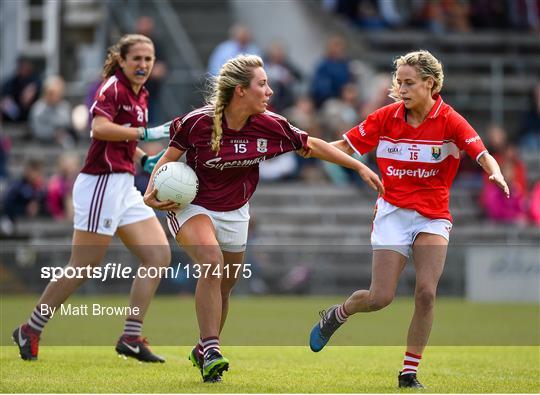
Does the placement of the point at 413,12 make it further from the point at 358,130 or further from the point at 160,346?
the point at 358,130

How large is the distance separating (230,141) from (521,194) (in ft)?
43.2

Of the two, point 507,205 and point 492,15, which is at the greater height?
point 492,15

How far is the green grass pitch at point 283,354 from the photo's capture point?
9.02 meters

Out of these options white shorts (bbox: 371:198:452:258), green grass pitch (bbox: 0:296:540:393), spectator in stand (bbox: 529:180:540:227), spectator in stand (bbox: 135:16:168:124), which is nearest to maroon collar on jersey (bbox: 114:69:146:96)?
green grass pitch (bbox: 0:296:540:393)

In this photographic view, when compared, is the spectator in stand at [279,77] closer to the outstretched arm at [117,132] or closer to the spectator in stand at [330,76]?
the spectator in stand at [330,76]

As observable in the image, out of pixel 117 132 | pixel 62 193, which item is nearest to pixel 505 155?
pixel 62 193

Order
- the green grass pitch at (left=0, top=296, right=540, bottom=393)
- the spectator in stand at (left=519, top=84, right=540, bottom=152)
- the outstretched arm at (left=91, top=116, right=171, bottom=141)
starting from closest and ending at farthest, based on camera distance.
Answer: the green grass pitch at (left=0, top=296, right=540, bottom=393)
the outstretched arm at (left=91, top=116, right=171, bottom=141)
the spectator in stand at (left=519, top=84, right=540, bottom=152)

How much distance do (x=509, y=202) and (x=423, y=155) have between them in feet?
41.0

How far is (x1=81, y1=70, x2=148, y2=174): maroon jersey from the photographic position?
10633 mm

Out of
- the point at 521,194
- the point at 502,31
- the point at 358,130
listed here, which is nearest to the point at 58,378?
the point at 358,130

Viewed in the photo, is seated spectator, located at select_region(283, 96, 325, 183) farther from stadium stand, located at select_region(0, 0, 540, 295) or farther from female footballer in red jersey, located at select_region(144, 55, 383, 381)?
female footballer in red jersey, located at select_region(144, 55, 383, 381)

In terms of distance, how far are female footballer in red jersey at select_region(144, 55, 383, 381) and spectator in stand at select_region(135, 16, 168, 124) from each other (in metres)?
11.3

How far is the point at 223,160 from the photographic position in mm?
9211

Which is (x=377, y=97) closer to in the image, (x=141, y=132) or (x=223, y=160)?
(x=141, y=132)
